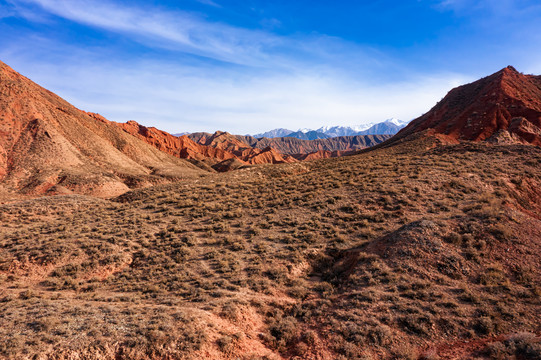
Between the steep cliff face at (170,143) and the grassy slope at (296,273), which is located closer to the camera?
the grassy slope at (296,273)

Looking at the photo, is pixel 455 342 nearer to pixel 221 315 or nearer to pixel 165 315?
pixel 221 315

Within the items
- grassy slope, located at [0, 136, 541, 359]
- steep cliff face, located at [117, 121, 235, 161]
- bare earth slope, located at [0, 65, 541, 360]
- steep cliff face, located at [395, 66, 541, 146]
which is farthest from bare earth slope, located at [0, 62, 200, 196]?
steep cliff face, located at [395, 66, 541, 146]

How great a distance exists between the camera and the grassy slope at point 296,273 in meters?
7.29

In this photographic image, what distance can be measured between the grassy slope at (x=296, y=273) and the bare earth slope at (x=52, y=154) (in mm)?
19959

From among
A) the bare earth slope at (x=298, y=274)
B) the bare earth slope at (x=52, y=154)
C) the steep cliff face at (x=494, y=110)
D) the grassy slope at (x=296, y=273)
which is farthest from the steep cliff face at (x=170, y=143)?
the grassy slope at (x=296, y=273)

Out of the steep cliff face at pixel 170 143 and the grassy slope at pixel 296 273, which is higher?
the steep cliff face at pixel 170 143

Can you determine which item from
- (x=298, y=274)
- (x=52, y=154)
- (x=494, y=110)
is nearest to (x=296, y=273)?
(x=298, y=274)

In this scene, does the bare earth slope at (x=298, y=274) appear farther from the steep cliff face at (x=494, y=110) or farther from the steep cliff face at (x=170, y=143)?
the steep cliff face at (x=170, y=143)

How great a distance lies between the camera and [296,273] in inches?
462

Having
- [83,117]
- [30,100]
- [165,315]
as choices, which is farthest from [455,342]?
[83,117]

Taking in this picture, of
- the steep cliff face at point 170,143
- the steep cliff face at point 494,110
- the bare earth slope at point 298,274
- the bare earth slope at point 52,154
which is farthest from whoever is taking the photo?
the steep cliff face at point 170,143

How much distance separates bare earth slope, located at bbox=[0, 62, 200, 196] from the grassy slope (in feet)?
65.5

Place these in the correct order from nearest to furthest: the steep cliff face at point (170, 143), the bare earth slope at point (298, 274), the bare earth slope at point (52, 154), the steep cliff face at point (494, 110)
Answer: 1. the bare earth slope at point (298, 274)
2. the bare earth slope at point (52, 154)
3. the steep cliff face at point (494, 110)
4. the steep cliff face at point (170, 143)

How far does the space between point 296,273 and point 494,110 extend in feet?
175
